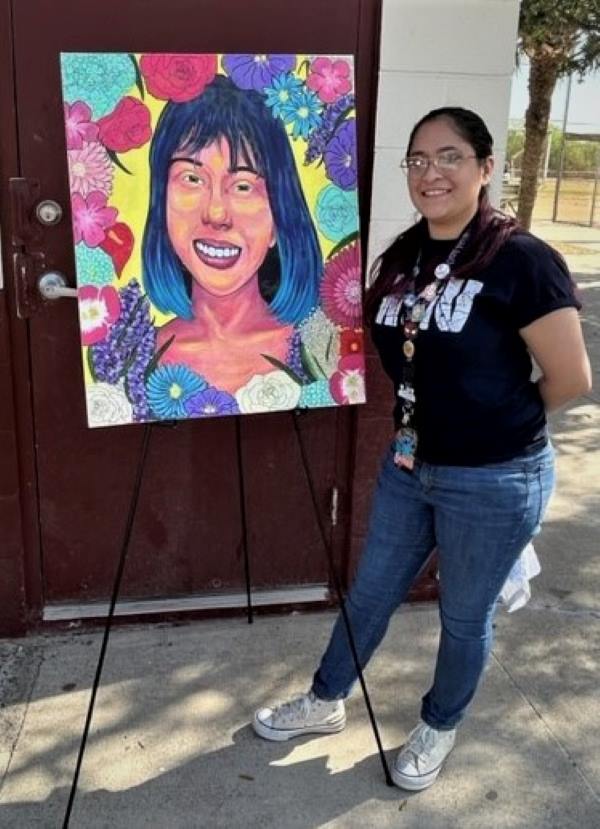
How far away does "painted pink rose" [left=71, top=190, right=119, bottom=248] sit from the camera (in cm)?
242

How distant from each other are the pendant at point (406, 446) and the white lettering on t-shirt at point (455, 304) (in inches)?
12.8

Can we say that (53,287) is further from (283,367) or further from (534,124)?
(534,124)

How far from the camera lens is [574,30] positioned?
8766 mm

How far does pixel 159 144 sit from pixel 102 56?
10.5 inches

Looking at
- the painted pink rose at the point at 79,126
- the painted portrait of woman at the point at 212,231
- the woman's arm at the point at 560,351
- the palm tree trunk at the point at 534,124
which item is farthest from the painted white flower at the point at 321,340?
the palm tree trunk at the point at 534,124

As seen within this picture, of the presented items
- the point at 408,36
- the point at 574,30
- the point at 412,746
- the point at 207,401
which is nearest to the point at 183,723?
the point at 412,746

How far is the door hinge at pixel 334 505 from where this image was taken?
10.8 ft

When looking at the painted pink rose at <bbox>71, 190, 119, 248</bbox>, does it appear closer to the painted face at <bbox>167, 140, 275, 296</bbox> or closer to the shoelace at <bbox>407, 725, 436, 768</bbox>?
the painted face at <bbox>167, 140, 275, 296</bbox>

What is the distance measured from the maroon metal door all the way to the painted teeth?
580mm

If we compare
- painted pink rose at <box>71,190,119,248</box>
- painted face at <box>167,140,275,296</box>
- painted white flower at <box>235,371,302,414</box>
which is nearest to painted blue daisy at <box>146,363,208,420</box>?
painted white flower at <box>235,371,302,414</box>

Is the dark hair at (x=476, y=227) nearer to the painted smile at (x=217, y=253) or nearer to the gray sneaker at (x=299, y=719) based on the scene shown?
the painted smile at (x=217, y=253)

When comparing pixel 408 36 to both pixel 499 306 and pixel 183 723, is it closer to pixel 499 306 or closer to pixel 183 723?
pixel 499 306

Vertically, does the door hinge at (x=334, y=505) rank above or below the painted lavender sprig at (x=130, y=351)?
below

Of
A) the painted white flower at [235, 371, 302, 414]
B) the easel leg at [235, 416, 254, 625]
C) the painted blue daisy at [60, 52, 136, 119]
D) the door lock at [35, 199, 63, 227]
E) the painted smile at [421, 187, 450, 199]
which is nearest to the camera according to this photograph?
the painted smile at [421, 187, 450, 199]
